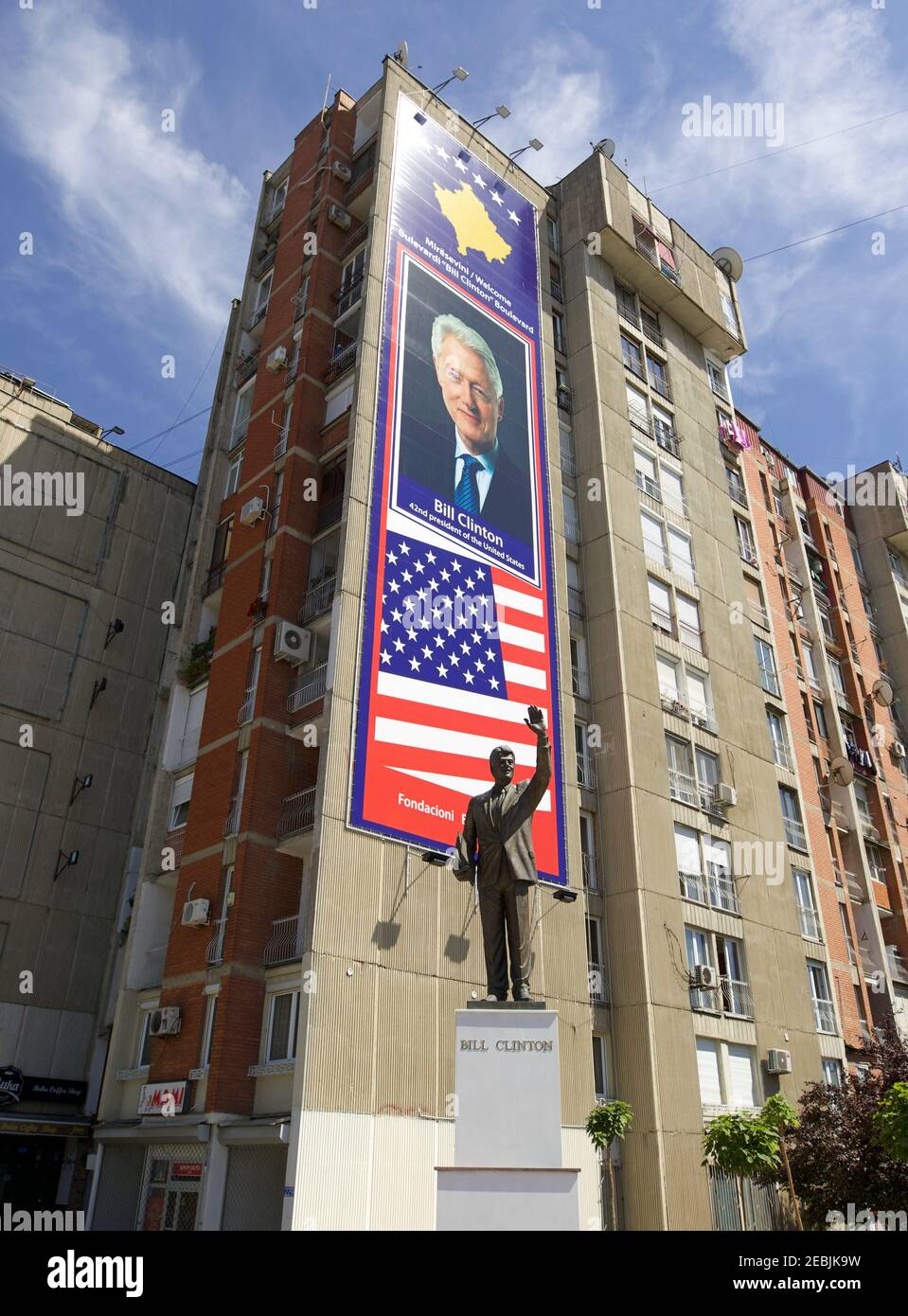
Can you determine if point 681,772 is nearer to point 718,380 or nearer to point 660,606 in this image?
point 660,606

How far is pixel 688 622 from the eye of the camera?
37875mm

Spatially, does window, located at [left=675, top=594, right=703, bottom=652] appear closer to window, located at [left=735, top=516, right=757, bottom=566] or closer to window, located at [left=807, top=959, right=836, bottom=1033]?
window, located at [left=735, top=516, right=757, bottom=566]

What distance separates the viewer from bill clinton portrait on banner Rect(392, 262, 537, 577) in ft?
100

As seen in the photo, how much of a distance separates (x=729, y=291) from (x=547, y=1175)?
4995 cm

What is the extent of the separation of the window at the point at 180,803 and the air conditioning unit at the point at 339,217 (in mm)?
21387

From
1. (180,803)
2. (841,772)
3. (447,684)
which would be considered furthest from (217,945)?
(841,772)

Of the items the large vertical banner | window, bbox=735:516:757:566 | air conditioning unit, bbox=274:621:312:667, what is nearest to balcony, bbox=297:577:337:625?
air conditioning unit, bbox=274:621:312:667

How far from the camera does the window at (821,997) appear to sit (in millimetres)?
34250

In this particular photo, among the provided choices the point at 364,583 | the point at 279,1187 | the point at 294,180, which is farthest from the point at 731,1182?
the point at 294,180

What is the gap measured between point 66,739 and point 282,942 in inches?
596

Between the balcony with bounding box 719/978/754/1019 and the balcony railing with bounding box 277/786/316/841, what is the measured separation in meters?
14.5

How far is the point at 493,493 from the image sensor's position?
107ft
